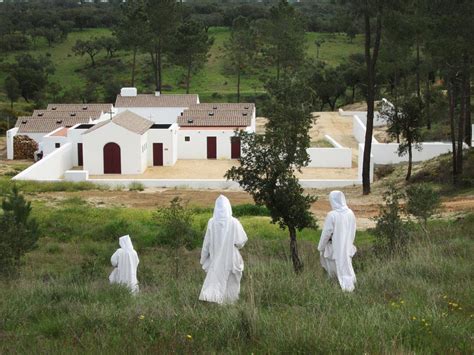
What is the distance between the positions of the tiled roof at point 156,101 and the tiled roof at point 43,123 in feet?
16.2

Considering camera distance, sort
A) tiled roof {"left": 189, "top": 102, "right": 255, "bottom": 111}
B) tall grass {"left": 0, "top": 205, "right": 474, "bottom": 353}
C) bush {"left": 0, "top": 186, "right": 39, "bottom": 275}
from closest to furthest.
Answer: tall grass {"left": 0, "top": 205, "right": 474, "bottom": 353} → bush {"left": 0, "top": 186, "right": 39, "bottom": 275} → tiled roof {"left": 189, "top": 102, "right": 255, "bottom": 111}

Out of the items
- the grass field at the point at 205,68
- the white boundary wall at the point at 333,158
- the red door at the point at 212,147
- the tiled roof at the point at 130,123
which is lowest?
the white boundary wall at the point at 333,158

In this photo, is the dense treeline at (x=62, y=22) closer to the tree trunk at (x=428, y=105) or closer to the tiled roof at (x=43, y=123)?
Result: the tiled roof at (x=43, y=123)

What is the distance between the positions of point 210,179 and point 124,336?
82.1 ft

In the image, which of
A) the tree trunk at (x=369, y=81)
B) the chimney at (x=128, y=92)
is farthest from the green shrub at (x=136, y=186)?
the chimney at (x=128, y=92)

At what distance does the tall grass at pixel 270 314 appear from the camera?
6105 millimetres

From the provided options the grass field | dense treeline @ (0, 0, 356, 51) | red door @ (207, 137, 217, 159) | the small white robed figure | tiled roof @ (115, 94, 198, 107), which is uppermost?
dense treeline @ (0, 0, 356, 51)

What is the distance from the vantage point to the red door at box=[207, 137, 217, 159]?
1537 inches

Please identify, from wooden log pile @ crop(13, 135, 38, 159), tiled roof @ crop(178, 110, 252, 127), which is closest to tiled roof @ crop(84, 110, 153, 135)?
tiled roof @ crop(178, 110, 252, 127)

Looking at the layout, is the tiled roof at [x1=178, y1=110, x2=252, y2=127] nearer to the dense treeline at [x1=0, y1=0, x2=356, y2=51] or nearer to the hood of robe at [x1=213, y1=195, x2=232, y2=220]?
the hood of robe at [x1=213, y1=195, x2=232, y2=220]

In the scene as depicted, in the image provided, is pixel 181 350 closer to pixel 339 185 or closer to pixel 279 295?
pixel 279 295

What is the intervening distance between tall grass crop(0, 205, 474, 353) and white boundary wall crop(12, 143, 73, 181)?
2096cm

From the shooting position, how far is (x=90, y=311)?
24.2ft

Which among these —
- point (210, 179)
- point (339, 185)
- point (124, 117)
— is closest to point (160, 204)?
point (210, 179)
